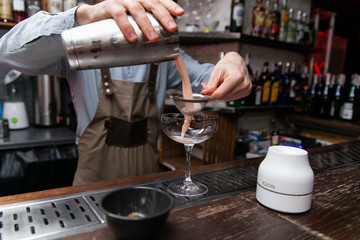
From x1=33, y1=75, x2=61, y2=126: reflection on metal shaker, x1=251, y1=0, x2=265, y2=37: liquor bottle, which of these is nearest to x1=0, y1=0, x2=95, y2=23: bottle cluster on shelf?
x1=33, y1=75, x2=61, y2=126: reflection on metal shaker

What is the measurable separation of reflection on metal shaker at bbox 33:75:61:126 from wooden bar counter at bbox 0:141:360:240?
5.79ft

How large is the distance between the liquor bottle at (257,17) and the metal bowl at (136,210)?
7.50 feet

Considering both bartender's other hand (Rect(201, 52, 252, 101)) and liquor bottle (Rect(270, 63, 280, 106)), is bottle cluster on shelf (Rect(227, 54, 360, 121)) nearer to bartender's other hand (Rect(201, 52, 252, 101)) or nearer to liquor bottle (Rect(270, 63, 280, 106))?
liquor bottle (Rect(270, 63, 280, 106))

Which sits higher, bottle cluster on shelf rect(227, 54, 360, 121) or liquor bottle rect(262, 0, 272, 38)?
liquor bottle rect(262, 0, 272, 38)

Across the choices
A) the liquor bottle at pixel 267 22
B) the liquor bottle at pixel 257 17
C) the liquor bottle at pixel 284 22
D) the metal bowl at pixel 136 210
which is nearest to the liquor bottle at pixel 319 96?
the liquor bottle at pixel 284 22

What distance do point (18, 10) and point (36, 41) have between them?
4.90 ft

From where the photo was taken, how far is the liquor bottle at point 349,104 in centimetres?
258

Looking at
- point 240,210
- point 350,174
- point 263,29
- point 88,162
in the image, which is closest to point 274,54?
point 263,29

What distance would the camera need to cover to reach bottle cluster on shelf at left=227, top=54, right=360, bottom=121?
2569 millimetres

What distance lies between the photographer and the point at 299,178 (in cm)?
64

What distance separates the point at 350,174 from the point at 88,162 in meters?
1.10

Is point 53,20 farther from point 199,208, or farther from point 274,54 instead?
point 274,54

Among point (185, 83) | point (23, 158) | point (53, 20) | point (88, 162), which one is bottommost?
point (23, 158)

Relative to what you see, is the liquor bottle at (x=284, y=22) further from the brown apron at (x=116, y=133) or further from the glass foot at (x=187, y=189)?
the glass foot at (x=187, y=189)
